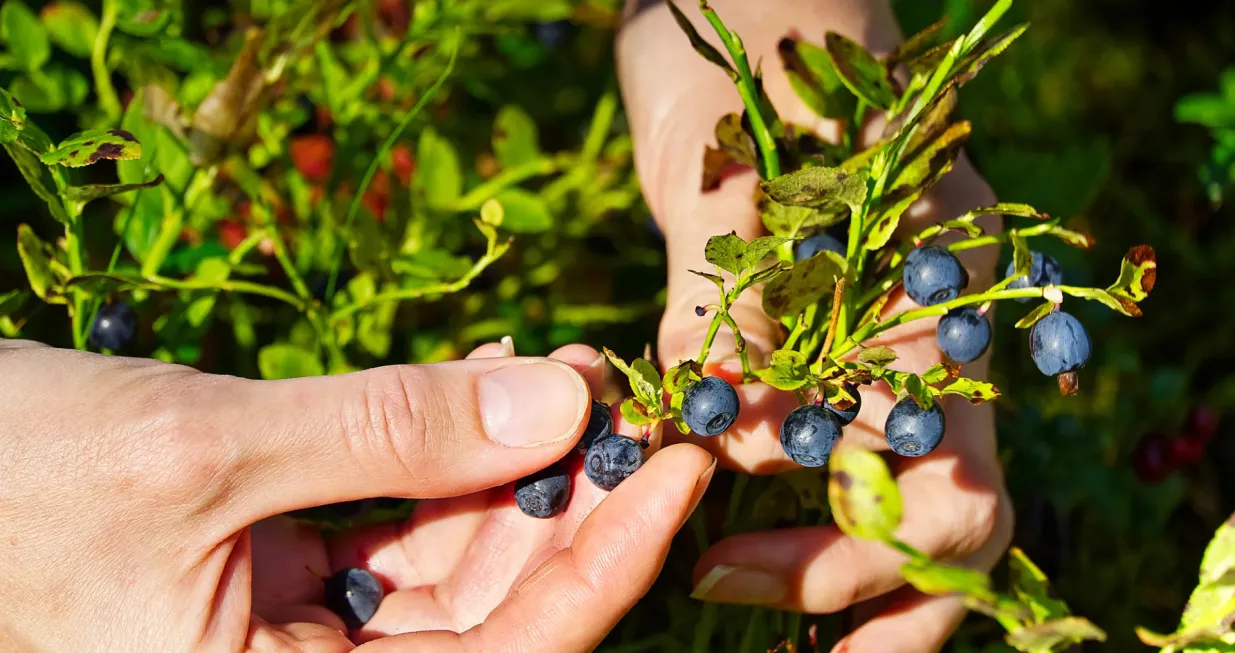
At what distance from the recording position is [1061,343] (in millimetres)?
960

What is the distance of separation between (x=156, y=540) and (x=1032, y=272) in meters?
0.98

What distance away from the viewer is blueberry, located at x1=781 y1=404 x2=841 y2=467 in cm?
99

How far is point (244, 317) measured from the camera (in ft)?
5.15

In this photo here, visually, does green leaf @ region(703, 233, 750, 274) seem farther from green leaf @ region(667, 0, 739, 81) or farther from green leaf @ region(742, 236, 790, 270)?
green leaf @ region(667, 0, 739, 81)

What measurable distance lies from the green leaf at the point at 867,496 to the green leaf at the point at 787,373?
142 millimetres

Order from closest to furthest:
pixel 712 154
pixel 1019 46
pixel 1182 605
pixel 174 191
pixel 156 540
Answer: pixel 156 540 → pixel 712 154 → pixel 174 191 → pixel 1182 605 → pixel 1019 46

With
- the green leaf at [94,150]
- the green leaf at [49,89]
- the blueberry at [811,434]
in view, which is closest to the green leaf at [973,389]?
the blueberry at [811,434]

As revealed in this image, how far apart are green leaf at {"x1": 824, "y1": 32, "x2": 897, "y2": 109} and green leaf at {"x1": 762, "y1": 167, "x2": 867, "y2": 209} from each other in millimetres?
171

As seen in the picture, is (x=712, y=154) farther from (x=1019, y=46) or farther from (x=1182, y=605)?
(x=1019, y=46)

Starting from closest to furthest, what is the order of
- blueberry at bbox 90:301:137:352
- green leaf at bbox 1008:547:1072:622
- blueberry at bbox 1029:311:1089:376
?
green leaf at bbox 1008:547:1072:622 → blueberry at bbox 1029:311:1089:376 → blueberry at bbox 90:301:137:352

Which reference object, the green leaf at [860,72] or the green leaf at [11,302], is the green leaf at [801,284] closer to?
the green leaf at [860,72]

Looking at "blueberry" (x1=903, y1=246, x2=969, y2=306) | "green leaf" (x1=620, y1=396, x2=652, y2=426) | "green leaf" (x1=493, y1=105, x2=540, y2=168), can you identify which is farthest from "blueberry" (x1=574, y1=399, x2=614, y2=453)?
"green leaf" (x1=493, y1=105, x2=540, y2=168)

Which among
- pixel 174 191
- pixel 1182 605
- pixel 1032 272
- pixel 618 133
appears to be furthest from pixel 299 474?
pixel 1182 605

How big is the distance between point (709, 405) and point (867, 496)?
0.83 feet
